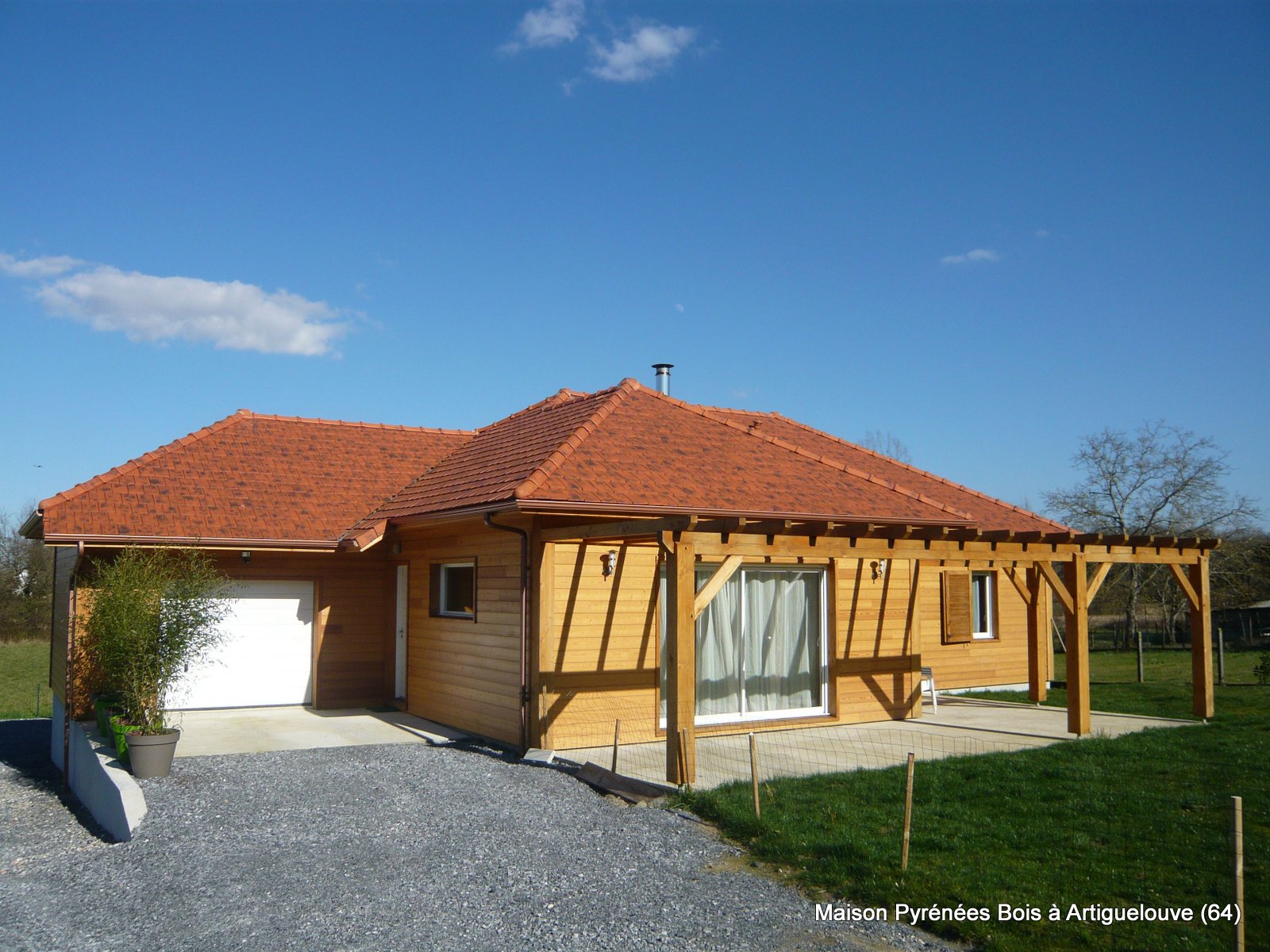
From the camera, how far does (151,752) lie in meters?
9.53

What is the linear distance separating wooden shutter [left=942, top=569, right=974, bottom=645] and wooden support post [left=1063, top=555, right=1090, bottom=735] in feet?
15.0

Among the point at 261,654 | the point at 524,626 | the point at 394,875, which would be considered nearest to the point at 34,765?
the point at 261,654

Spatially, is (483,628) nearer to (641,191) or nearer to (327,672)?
(327,672)

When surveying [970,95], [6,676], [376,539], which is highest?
[970,95]

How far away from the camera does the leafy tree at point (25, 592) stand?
95.9 ft

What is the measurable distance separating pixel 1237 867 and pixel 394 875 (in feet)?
16.4

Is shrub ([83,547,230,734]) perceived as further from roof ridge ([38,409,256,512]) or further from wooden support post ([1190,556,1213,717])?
wooden support post ([1190,556,1213,717])

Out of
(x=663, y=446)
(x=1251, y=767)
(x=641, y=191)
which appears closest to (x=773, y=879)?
(x=1251, y=767)

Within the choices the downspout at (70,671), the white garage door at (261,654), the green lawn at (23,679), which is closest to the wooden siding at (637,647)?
the downspout at (70,671)

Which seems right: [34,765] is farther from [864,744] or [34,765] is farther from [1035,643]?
[1035,643]

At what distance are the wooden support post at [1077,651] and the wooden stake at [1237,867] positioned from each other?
6.96 meters

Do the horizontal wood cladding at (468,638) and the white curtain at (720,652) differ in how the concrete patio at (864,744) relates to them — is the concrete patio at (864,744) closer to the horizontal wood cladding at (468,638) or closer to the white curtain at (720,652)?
the white curtain at (720,652)

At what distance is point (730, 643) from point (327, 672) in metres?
6.46

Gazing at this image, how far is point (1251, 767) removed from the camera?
9.11 m
